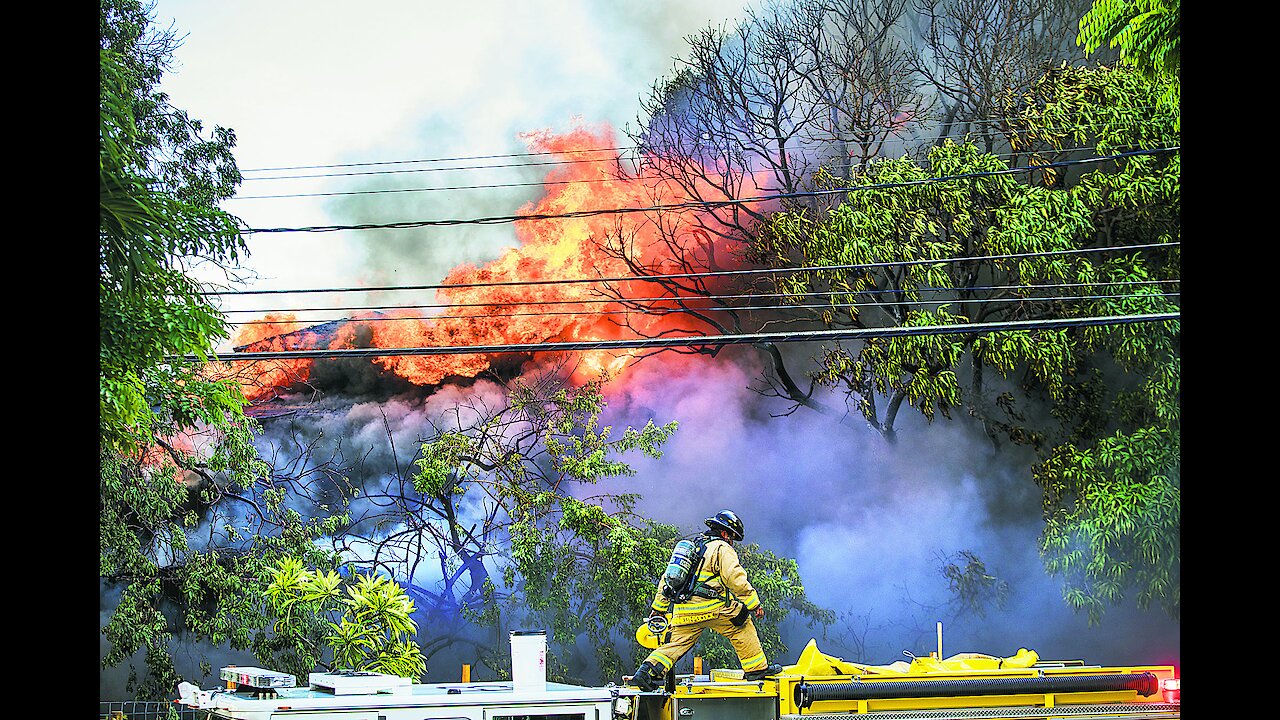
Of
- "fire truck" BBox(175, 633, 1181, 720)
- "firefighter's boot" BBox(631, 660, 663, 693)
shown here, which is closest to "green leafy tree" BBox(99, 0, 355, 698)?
"fire truck" BBox(175, 633, 1181, 720)

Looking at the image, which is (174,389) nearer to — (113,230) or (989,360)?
(113,230)

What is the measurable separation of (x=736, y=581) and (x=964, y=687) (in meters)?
1.88

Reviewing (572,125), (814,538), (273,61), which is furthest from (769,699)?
(273,61)

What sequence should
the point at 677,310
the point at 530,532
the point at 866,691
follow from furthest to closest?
the point at 677,310 → the point at 530,532 → the point at 866,691

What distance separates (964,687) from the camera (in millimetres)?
8664

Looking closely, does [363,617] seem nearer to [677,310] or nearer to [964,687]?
[964,687]

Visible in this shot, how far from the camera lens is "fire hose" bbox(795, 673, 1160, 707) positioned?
862 centimetres

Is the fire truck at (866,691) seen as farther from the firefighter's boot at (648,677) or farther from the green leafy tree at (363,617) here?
the green leafy tree at (363,617)

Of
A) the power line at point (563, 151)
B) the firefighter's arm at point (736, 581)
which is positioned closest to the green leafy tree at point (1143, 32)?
the power line at point (563, 151)

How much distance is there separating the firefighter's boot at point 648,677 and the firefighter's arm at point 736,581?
0.84 m

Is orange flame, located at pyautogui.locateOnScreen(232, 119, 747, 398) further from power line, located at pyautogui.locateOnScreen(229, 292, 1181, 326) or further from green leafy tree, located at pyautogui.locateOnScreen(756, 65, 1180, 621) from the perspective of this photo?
A: green leafy tree, located at pyautogui.locateOnScreen(756, 65, 1180, 621)

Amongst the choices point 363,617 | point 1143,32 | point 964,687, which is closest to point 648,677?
point 964,687

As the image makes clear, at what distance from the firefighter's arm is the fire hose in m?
1.04
